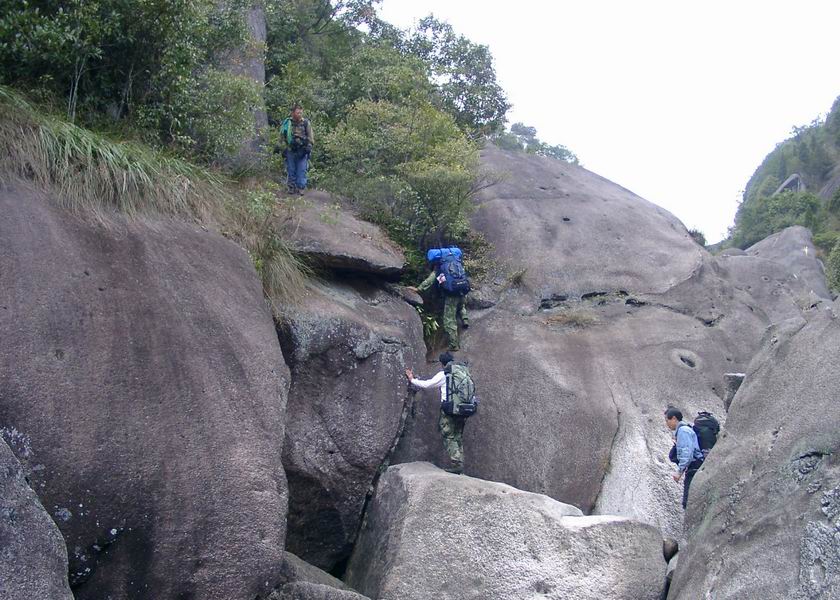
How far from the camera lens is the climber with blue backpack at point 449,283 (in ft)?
46.5

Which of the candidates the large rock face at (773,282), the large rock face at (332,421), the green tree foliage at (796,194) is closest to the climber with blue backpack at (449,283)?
the large rock face at (332,421)

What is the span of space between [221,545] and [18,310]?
280 cm

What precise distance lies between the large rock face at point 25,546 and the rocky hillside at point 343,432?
2 cm

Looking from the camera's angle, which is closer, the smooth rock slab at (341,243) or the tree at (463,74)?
the smooth rock slab at (341,243)

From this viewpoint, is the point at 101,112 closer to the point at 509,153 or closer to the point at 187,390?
the point at 187,390

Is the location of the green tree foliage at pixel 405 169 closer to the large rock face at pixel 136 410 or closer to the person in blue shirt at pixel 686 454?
the person in blue shirt at pixel 686 454

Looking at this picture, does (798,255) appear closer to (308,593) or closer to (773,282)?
(773,282)

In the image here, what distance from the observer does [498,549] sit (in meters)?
9.62

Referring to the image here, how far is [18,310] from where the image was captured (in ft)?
26.2

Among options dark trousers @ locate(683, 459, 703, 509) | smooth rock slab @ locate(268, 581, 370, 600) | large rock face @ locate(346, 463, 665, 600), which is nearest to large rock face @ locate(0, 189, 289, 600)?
smooth rock slab @ locate(268, 581, 370, 600)

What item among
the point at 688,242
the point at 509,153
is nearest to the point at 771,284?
the point at 688,242

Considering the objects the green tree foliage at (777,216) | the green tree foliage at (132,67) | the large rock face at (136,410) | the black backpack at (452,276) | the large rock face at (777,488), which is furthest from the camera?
the green tree foliage at (777,216)

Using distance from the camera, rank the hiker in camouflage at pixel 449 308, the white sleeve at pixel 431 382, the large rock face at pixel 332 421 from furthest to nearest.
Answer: the hiker in camouflage at pixel 449 308 → the white sleeve at pixel 431 382 → the large rock face at pixel 332 421

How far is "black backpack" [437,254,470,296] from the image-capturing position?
46.4 feet
